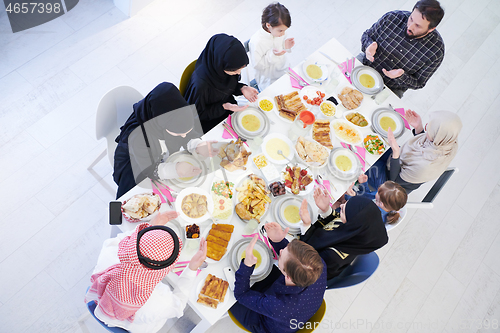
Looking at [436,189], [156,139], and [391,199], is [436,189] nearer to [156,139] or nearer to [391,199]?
[391,199]

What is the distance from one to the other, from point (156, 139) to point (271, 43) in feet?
4.51

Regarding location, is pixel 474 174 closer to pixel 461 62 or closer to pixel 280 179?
pixel 461 62

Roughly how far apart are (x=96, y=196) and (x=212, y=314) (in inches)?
67.5

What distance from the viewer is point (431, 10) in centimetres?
258

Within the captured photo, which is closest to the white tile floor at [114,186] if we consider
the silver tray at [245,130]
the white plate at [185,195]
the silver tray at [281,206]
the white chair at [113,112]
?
the white chair at [113,112]

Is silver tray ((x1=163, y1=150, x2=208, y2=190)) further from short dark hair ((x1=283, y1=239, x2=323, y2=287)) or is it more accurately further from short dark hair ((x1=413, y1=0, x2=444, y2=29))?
short dark hair ((x1=413, y1=0, x2=444, y2=29))

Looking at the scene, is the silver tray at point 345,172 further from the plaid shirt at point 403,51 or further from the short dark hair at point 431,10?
the short dark hair at point 431,10

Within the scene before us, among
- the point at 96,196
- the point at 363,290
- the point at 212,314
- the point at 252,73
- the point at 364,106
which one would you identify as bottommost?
the point at 363,290

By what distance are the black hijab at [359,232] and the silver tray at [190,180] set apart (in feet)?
3.04

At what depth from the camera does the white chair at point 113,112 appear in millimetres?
2240

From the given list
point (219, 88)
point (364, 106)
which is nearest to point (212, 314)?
point (219, 88)

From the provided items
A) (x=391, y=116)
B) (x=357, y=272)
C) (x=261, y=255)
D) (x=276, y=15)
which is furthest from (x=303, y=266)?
(x=276, y=15)

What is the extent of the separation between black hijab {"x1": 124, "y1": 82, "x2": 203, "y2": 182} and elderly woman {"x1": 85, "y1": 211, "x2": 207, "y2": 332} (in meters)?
0.52

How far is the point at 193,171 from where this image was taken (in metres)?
2.11
